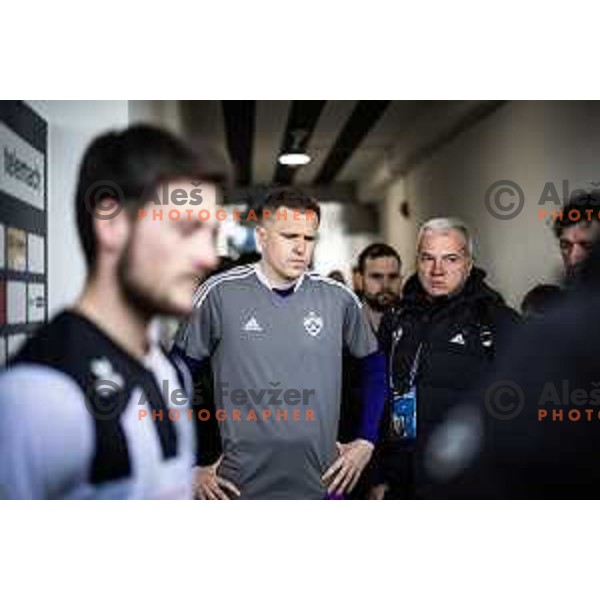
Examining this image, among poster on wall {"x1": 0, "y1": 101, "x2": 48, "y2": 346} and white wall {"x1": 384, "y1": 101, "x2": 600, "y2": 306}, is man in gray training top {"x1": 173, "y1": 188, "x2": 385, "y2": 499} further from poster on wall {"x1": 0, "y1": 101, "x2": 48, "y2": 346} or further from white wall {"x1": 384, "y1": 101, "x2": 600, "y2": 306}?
poster on wall {"x1": 0, "y1": 101, "x2": 48, "y2": 346}

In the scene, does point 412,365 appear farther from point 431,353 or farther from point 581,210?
point 581,210

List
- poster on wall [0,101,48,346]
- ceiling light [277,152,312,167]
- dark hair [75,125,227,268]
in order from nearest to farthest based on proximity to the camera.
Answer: dark hair [75,125,227,268]
poster on wall [0,101,48,346]
ceiling light [277,152,312,167]

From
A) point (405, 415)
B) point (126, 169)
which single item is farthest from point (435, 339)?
point (126, 169)

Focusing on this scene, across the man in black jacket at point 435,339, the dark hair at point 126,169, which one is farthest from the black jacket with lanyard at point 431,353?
the dark hair at point 126,169

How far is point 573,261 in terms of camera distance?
8.64ft

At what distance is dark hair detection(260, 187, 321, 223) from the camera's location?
8.62 feet

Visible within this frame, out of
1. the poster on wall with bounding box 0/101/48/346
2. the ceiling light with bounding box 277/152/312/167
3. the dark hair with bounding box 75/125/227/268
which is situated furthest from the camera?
the ceiling light with bounding box 277/152/312/167

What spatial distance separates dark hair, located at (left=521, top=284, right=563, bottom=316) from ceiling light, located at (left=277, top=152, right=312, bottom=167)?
736mm

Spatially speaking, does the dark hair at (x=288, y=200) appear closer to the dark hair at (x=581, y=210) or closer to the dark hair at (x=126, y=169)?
the dark hair at (x=126, y=169)

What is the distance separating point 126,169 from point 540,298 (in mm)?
1181

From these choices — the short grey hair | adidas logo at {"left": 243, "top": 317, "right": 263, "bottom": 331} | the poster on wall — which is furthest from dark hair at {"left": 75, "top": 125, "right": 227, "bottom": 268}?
the short grey hair
